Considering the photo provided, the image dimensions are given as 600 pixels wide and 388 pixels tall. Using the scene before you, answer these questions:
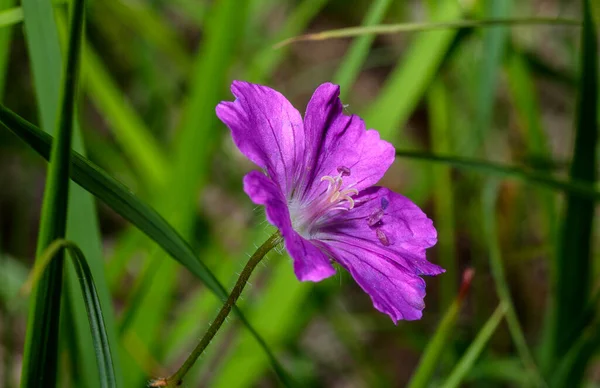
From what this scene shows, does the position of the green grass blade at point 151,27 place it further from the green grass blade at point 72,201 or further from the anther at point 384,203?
the anther at point 384,203

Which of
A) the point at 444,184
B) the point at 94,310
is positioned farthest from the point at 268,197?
the point at 444,184

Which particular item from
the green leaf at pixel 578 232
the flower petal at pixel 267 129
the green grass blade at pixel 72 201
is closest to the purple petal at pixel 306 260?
the flower petal at pixel 267 129

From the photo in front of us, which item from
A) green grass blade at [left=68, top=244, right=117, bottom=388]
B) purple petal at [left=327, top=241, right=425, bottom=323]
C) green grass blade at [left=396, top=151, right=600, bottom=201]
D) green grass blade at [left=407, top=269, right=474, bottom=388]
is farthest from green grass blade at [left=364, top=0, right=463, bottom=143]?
green grass blade at [left=68, top=244, right=117, bottom=388]

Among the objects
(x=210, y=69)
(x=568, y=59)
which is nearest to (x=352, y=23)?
(x=568, y=59)

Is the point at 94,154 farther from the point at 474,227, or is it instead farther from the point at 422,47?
the point at 474,227

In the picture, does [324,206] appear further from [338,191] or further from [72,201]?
[72,201]

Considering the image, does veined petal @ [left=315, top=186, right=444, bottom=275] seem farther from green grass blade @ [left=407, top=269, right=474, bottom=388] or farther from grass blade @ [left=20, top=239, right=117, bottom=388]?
grass blade @ [left=20, top=239, right=117, bottom=388]

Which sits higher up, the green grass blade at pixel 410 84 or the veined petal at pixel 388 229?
the green grass blade at pixel 410 84
